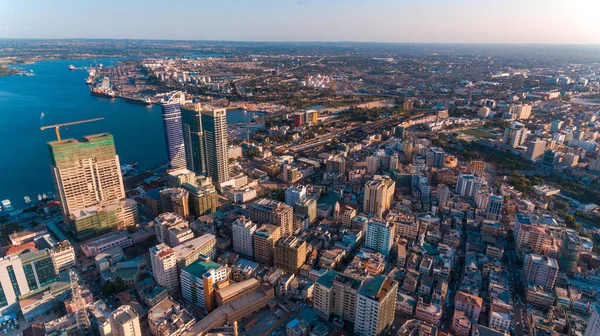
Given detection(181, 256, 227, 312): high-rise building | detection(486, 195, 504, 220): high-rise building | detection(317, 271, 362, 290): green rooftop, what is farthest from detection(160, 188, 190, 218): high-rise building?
detection(486, 195, 504, 220): high-rise building

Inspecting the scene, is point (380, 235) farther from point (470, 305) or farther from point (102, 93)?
point (102, 93)

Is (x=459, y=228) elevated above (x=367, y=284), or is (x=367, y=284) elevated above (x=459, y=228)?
(x=367, y=284)

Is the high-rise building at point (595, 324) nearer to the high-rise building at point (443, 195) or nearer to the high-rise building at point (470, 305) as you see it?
the high-rise building at point (470, 305)

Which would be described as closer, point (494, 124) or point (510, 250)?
point (510, 250)

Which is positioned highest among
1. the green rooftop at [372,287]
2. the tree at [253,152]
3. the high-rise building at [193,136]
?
the high-rise building at [193,136]

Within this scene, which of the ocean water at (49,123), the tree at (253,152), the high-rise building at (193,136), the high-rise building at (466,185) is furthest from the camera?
the tree at (253,152)

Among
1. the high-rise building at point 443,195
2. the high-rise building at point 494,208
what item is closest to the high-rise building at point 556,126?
the high-rise building at point 443,195

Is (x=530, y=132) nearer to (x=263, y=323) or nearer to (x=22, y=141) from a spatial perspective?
(x=263, y=323)

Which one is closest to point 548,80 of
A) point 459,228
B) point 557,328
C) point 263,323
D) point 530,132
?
point 530,132

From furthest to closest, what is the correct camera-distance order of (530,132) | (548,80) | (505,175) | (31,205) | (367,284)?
(548,80)
(530,132)
(505,175)
(31,205)
(367,284)
